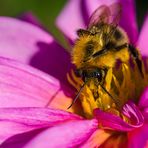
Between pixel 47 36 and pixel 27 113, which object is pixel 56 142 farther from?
pixel 47 36

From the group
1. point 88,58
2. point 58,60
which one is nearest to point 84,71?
point 88,58

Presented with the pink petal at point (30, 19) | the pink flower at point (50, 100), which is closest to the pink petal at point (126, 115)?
the pink flower at point (50, 100)

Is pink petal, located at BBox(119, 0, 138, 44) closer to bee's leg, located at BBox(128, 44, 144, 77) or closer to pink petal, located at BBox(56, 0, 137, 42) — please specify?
pink petal, located at BBox(56, 0, 137, 42)

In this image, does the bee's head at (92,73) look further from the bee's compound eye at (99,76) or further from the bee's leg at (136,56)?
the bee's leg at (136,56)

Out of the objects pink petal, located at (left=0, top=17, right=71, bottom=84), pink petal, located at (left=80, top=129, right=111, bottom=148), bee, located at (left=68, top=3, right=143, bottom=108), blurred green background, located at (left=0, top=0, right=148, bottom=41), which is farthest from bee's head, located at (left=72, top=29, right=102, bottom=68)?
blurred green background, located at (left=0, top=0, right=148, bottom=41)

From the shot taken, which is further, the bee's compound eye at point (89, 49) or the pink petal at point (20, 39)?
the pink petal at point (20, 39)
